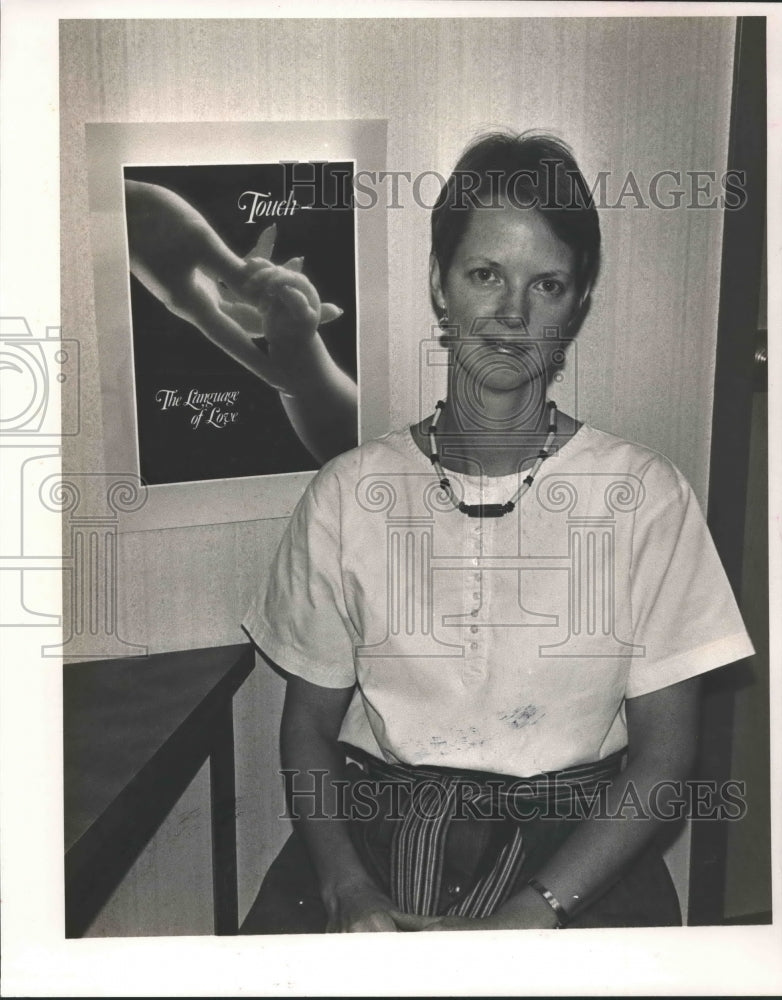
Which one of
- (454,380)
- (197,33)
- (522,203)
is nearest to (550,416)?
(454,380)

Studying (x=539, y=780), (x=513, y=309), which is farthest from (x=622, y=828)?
(x=513, y=309)

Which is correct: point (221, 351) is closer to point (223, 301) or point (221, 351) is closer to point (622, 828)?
point (223, 301)

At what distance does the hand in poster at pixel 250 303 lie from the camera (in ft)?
3.97

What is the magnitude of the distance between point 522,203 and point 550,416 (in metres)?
0.25

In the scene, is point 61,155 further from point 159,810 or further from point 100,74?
point 159,810

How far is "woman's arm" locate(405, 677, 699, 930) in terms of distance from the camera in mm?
1226

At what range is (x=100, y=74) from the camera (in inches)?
47.6

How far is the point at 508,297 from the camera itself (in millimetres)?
1210

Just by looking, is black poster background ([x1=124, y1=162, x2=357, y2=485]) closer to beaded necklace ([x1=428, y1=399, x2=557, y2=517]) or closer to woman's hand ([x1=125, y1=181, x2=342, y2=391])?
woman's hand ([x1=125, y1=181, x2=342, y2=391])

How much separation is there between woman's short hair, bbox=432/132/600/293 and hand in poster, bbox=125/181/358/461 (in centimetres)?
17

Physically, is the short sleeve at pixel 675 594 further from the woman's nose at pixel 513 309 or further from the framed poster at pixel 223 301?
the framed poster at pixel 223 301

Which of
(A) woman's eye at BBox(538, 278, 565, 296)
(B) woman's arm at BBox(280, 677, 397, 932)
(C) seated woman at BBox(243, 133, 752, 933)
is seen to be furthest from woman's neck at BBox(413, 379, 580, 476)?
(B) woman's arm at BBox(280, 677, 397, 932)

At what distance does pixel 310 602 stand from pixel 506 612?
24 cm

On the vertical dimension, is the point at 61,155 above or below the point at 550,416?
above
